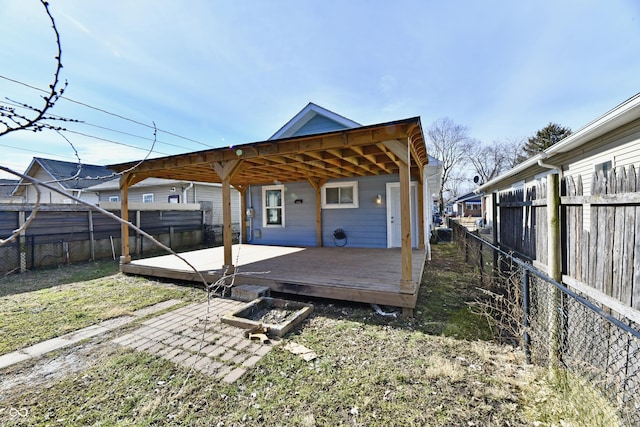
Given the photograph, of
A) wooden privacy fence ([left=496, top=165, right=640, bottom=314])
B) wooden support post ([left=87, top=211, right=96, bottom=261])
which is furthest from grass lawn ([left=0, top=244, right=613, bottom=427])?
wooden support post ([left=87, top=211, right=96, bottom=261])

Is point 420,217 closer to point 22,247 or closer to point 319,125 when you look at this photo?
point 319,125

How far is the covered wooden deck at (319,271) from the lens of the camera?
13.7ft

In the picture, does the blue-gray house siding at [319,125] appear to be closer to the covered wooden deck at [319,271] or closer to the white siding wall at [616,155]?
the covered wooden deck at [319,271]

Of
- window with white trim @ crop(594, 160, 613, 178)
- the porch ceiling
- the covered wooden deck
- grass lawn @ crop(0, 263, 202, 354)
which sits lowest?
grass lawn @ crop(0, 263, 202, 354)

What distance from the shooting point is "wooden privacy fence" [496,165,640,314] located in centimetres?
166

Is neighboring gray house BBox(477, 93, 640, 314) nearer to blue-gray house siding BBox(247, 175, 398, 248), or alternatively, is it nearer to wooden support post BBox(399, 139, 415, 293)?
wooden support post BBox(399, 139, 415, 293)

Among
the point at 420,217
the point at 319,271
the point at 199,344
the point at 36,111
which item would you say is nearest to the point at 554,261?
the point at 36,111

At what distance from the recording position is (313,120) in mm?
9703

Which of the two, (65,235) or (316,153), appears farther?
(65,235)

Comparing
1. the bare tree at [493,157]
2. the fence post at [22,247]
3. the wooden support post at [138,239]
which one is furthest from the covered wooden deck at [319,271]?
the bare tree at [493,157]

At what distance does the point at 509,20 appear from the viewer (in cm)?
643

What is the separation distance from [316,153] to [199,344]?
11.2 ft

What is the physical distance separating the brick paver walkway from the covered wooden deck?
82cm

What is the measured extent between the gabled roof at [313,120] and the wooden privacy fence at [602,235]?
7.05 meters
